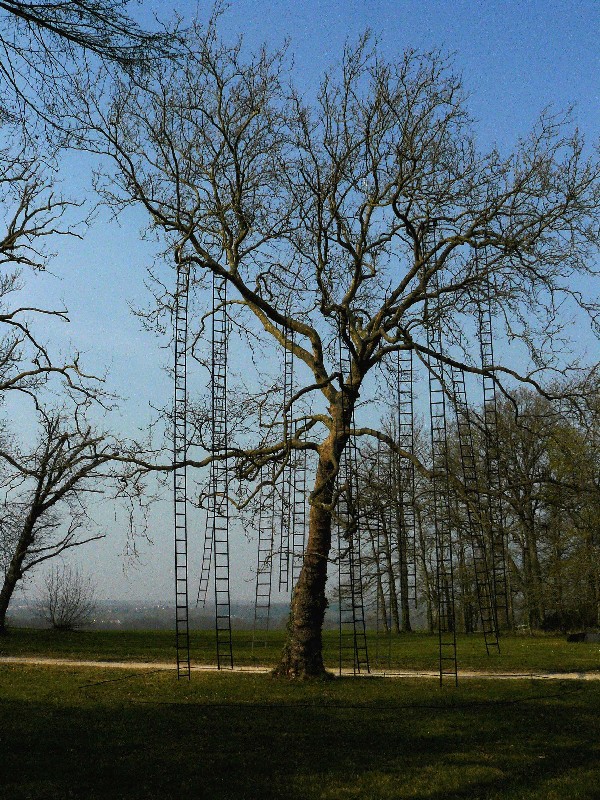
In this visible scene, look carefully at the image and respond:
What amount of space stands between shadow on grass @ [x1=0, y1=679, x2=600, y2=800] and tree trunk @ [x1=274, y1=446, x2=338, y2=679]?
2280 mm

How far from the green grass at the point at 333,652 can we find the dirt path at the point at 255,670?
0.65 meters

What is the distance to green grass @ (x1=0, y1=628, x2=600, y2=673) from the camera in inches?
770

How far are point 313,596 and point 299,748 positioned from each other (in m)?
6.65

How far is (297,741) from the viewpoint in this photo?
33.0 ft

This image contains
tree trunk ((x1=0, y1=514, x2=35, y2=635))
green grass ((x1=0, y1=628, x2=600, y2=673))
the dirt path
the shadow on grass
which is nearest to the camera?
the shadow on grass

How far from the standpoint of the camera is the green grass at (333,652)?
19.6 m

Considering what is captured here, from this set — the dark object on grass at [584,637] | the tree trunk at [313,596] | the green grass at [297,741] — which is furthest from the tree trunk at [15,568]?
the dark object on grass at [584,637]

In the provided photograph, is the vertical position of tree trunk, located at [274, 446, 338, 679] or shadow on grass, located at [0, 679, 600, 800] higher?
tree trunk, located at [274, 446, 338, 679]

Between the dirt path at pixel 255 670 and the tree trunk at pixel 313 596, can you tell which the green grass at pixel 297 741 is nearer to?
the tree trunk at pixel 313 596

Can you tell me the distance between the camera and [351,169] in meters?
16.8

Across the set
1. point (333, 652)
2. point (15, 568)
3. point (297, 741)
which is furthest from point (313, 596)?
point (15, 568)

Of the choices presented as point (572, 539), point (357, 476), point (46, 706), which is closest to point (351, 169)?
point (357, 476)

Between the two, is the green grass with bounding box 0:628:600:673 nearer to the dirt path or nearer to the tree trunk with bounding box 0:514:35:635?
the dirt path

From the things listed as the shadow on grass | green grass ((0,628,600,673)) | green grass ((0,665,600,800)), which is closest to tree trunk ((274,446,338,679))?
green grass ((0,665,600,800))
